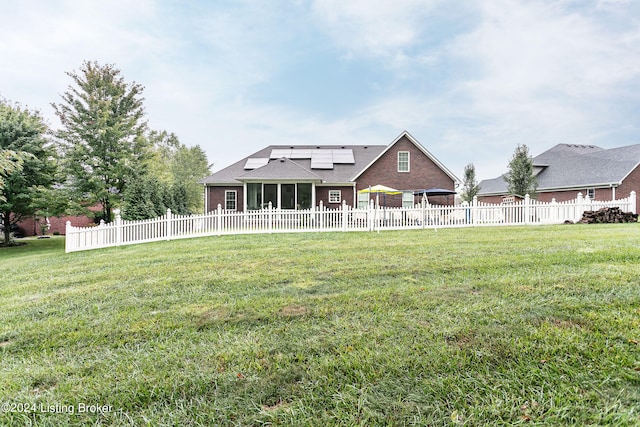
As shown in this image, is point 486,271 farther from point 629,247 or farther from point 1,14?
point 1,14

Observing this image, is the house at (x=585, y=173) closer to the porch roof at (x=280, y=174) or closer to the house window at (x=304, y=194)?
the house window at (x=304, y=194)

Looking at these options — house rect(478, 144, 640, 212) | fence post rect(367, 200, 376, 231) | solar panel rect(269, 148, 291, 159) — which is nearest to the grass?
fence post rect(367, 200, 376, 231)

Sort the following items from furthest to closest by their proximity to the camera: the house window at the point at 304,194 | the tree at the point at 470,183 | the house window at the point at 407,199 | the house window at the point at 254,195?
the tree at the point at 470,183 → the house window at the point at 407,199 → the house window at the point at 304,194 → the house window at the point at 254,195

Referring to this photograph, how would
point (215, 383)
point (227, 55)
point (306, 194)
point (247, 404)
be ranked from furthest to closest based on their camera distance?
1. point (306, 194)
2. point (227, 55)
3. point (215, 383)
4. point (247, 404)

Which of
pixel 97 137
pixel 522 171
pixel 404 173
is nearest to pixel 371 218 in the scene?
pixel 404 173

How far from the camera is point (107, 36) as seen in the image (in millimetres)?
12695

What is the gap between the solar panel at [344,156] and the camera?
77.5ft

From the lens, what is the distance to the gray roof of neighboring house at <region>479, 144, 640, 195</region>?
23003 millimetres

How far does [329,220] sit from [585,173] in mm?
24302

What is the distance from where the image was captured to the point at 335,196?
21859 millimetres

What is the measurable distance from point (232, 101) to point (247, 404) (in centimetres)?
2431

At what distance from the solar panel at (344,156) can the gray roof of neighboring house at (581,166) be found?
55.1 ft

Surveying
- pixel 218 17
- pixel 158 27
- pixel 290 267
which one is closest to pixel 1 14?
pixel 158 27

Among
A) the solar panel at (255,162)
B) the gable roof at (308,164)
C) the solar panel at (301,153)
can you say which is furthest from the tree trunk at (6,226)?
the solar panel at (301,153)
